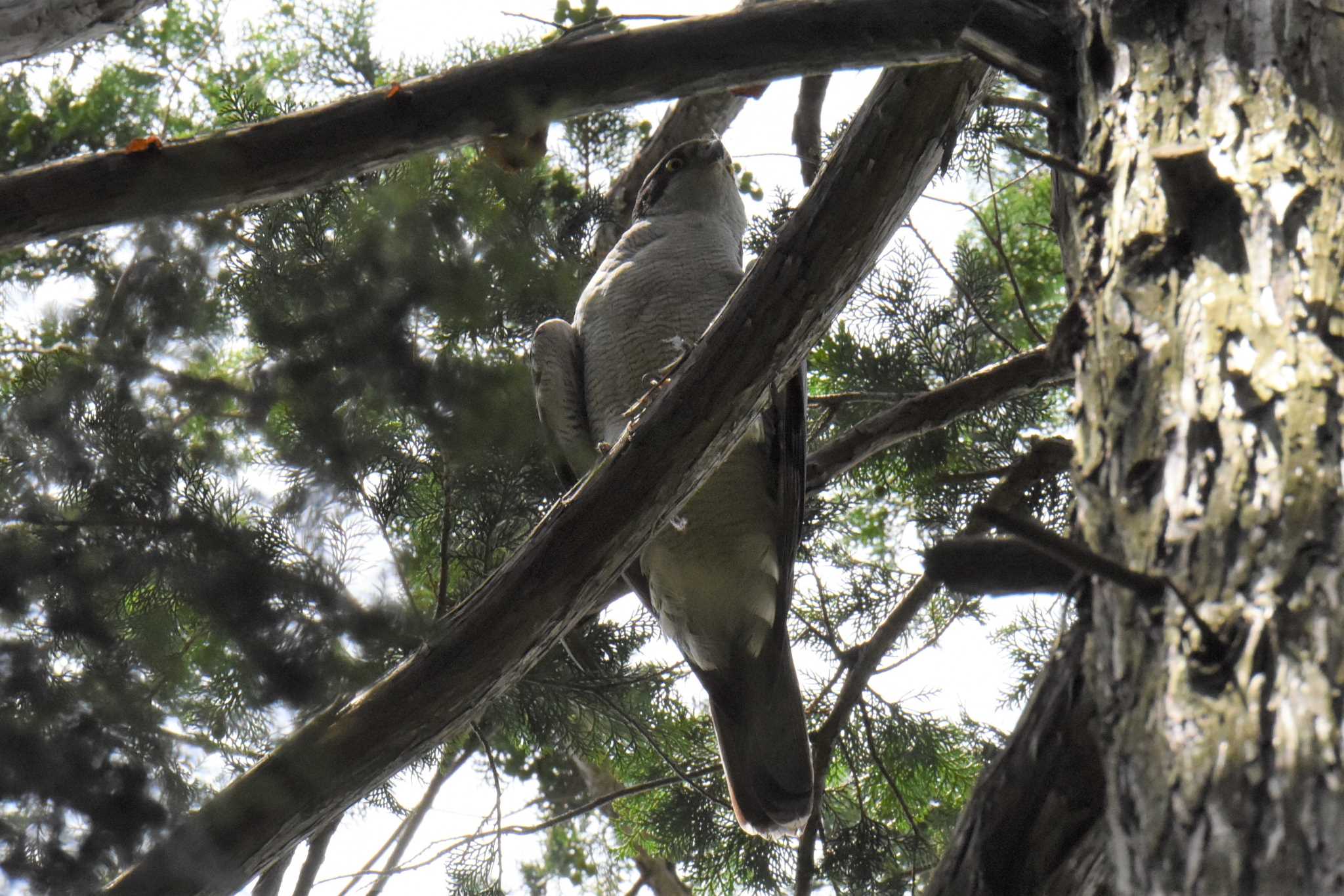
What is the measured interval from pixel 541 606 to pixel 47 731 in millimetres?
1093

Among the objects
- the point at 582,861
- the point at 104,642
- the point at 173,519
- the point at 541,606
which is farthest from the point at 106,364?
the point at 582,861

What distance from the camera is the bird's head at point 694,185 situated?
16.6 feet

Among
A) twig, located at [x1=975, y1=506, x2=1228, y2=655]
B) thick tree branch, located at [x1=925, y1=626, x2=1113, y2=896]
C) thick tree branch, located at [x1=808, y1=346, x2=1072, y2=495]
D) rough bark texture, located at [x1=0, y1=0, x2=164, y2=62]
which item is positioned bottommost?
thick tree branch, located at [x1=925, y1=626, x2=1113, y2=896]

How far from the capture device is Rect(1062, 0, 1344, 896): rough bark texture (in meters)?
1.02

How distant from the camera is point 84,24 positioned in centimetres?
270

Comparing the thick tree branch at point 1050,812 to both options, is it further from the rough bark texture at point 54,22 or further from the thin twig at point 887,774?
the thin twig at point 887,774

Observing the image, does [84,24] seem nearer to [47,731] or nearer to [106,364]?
[106,364]

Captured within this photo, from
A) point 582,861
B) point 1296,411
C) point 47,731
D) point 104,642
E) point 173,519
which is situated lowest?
point 1296,411

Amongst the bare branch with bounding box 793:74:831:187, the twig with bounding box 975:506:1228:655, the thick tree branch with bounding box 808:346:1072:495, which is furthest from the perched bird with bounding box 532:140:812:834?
the twig with bounding box 975:506:1228:655

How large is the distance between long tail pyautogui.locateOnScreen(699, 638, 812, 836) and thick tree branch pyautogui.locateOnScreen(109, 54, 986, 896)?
1.45 metres

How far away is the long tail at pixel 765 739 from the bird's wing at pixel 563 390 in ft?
3.15

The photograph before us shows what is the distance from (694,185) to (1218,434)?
160 inches

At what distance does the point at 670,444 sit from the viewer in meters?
2.66

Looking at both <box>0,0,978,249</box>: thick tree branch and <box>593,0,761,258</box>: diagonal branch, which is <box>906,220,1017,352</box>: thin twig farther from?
<box>0,0,978,249</box>: thick tree branch
